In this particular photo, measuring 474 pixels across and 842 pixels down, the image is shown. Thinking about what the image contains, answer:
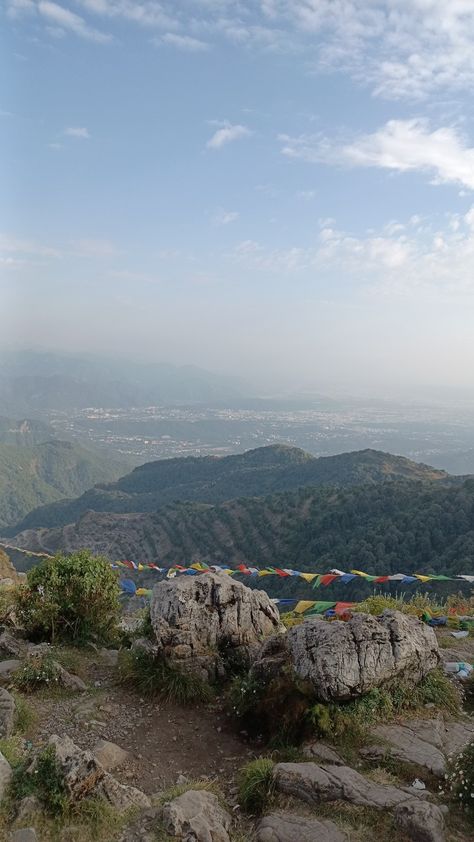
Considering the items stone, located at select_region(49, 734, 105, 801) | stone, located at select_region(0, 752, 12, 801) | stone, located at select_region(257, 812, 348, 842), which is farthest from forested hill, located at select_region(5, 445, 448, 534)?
stone, located at select_region(0, 752, 12, 801)

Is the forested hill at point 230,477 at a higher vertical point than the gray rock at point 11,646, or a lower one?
lower

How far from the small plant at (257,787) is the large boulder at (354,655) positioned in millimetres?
1537

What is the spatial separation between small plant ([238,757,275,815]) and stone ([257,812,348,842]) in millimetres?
333

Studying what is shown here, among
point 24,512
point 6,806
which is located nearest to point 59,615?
point 6,806

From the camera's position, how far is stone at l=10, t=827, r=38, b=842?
5.16 metres

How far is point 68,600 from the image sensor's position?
1141 cm

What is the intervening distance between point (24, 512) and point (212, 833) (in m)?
202

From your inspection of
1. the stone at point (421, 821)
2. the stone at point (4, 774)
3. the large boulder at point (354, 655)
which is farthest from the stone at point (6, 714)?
the stone at point (421, 821)

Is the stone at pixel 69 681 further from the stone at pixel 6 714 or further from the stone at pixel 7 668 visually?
the stone at pixel 6 714

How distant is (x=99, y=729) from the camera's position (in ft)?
26.6

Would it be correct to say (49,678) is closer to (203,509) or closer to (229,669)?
(229,669)

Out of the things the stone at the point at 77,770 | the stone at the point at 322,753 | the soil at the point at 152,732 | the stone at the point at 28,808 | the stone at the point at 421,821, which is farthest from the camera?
the soil at the point at 152,732

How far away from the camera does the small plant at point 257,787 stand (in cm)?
622

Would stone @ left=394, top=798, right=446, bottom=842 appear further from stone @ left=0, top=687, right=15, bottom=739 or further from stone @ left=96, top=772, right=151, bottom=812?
stone @ left=0, top=687, right=15, bottom=739
